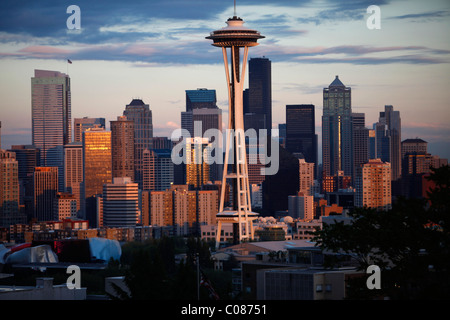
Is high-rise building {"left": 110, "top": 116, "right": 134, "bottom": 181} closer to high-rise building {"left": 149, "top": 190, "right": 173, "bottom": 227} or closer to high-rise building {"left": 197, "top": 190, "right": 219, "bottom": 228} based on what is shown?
high-rise building {"left": 149, "top": 190, "right": 173, "bottom": 227}

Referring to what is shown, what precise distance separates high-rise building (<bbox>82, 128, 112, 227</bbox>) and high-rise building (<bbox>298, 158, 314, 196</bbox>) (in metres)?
32.9

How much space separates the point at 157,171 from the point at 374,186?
5744 centimetres

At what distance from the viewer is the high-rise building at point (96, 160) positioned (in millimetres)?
184750

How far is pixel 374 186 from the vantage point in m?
146

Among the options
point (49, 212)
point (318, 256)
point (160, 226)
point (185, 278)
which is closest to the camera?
point (185, 278)

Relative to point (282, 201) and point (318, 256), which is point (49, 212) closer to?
point (282, 201)

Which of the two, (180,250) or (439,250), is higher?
(439,250)

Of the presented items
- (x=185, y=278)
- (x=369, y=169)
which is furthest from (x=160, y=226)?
(x=185, y=278)

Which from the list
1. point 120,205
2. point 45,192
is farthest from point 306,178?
point 45,192

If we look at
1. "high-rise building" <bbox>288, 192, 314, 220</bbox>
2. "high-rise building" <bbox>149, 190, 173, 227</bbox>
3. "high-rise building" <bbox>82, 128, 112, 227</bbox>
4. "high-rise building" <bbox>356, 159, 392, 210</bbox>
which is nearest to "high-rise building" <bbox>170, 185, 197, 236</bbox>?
"high-rise building" <bbox>149, 190, 173, 227</bbox>

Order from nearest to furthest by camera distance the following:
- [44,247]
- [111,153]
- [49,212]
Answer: [44,247]
[49,212]
[111,153]

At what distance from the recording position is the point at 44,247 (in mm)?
90688

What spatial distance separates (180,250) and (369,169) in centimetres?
5876

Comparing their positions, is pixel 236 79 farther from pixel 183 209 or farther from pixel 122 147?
pixel 122 147
